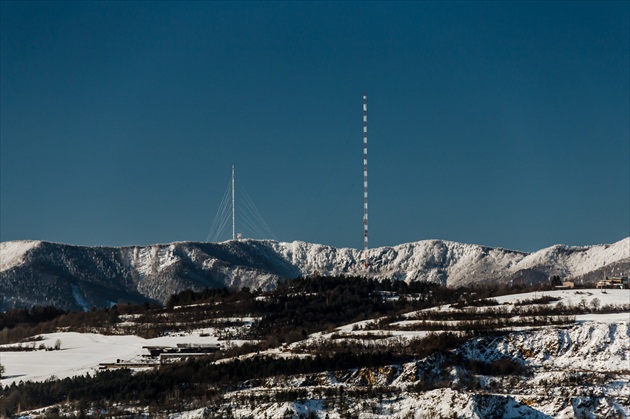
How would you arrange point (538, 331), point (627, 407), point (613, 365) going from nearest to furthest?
point (627, 407), point (613, 365), point (538, 331)

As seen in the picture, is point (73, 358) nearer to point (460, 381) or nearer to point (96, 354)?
point (96, 354)

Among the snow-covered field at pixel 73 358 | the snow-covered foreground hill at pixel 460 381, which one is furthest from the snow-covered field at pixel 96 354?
the snow-covered foreground hill at pixel 460 381

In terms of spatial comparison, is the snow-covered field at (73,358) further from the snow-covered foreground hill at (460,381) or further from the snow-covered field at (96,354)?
the snow-covered foreground hill at (460,381)

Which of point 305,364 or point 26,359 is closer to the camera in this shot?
point 305,364

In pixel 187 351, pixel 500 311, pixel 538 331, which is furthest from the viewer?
pixel 500 311

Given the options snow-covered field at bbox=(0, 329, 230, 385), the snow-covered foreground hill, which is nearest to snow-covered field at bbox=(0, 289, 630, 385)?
snow-covered field at bbox=(0, 329, 230, 385)

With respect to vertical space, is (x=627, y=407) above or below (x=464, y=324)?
below

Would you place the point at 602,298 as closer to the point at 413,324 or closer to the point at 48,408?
the point at 413,324

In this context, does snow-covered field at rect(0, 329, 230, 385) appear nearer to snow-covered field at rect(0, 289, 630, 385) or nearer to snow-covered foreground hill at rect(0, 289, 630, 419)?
snow-covered field at rect(0, 289, 630, 385)

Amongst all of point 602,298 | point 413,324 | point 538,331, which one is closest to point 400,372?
point 538,331
